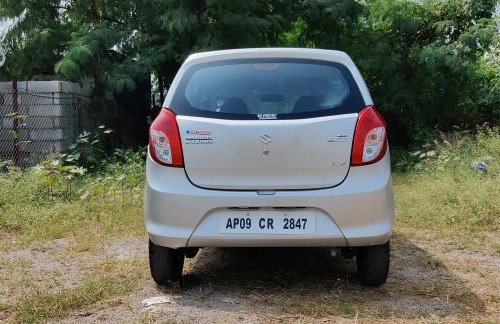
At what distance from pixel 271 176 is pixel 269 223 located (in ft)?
0.87

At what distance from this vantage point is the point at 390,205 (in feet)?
11.2

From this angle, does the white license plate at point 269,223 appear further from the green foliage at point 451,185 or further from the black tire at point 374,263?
the green foliage at point 451,185

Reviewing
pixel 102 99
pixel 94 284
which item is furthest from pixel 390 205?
pixel 102 99

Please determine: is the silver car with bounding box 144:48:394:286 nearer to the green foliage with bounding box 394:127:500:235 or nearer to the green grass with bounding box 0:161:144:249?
the green grass with bounding box 0:161:144:249

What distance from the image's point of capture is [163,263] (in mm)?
3508

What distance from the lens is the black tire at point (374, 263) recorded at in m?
3.50

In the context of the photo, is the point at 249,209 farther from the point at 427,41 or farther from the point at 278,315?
the point at 427,41

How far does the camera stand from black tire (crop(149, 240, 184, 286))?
3502mm

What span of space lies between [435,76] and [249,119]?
9146 millimetres

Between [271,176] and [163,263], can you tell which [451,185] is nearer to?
[271,176]

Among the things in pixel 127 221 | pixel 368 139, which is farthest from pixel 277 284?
pixel 127 221

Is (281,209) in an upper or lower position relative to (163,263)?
upper

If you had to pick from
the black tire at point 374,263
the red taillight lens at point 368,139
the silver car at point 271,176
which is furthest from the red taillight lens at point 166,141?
the black tire at point 374,263

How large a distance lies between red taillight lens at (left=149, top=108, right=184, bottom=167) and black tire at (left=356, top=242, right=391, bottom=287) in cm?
126
